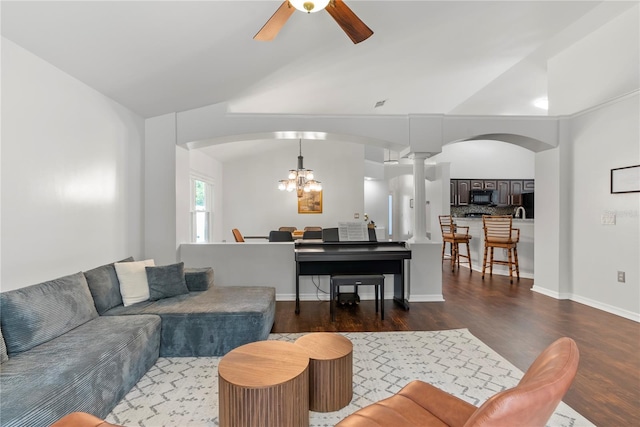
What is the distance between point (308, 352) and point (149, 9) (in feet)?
8.40

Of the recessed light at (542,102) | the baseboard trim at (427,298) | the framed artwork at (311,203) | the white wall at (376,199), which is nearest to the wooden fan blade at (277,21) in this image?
the baseboard trim at (427,298)

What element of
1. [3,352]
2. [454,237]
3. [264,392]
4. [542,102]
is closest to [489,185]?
[542,102]

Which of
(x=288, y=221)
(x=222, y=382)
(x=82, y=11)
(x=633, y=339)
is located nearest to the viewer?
(x=222, y=382)

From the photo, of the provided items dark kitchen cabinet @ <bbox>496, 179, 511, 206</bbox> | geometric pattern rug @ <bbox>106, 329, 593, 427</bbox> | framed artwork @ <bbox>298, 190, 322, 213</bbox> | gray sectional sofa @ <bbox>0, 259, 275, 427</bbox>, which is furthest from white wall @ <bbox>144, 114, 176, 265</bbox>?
dark kitchen cabinet @ <bbox>496, 179, 511, 206</bbox>

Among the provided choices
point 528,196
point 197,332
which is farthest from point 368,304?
point 528,196

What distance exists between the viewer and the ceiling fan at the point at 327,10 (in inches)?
68.1

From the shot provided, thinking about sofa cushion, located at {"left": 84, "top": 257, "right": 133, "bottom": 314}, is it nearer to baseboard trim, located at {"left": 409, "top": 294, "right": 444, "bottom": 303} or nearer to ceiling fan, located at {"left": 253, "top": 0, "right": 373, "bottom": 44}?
ceiling fan, located at {"left": 253, "top": 0, "right": 373, "bottom": 44}

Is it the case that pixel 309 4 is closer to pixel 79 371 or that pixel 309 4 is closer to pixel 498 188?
pixel 79 371

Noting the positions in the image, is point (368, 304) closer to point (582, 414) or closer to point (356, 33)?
point (582, 414)

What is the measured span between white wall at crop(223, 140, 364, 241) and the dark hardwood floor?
3.48 meters

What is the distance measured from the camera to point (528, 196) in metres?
9.24

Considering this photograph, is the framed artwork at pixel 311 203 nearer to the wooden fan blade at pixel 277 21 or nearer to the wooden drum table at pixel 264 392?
the wooden fan blade at pixel 277 21

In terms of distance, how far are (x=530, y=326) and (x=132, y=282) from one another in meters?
4.19

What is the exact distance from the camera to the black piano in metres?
3.66
